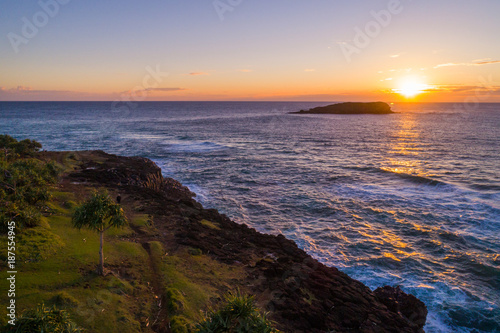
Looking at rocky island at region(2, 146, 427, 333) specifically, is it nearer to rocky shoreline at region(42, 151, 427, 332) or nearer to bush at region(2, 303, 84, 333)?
rocky shoreline at region(42, 151, 427, 332)

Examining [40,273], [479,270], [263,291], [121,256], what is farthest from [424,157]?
[40,273]

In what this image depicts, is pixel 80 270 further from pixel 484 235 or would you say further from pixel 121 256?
pixel 484 235

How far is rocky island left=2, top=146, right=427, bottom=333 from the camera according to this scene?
1327 cm

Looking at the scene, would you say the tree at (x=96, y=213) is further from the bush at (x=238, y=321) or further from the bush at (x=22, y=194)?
the bush at (x=238, y=321)

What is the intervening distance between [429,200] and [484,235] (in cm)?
899

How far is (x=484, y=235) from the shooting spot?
26.1 metres

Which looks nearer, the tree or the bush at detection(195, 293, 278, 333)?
the bush at detection(195, 293, 278, 333)

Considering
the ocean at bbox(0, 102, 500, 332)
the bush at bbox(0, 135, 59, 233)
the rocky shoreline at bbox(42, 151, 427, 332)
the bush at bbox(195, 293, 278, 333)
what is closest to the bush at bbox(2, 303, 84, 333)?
the bush at bbox(195, 293, 278, 333)

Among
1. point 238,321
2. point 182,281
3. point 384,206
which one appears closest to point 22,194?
point 182,281

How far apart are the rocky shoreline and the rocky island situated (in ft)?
0.20

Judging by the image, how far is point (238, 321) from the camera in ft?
30.0

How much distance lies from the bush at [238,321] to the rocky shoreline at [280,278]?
330 centimetres

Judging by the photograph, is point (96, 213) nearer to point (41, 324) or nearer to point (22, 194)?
point (41, 324)

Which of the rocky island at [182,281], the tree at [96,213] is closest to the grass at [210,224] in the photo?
the rocky island at [182,281]
